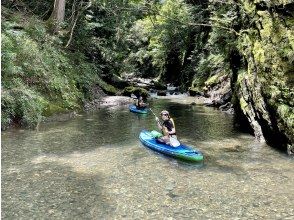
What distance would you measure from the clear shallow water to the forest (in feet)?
5.00

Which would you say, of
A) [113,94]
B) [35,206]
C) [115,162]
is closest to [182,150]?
[115,162]

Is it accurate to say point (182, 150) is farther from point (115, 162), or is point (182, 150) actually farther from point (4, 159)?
point (4, 159)

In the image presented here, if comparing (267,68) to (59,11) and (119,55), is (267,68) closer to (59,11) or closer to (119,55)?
(59,11)

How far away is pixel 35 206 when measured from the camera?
28.0ft

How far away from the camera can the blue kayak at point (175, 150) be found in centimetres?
1266

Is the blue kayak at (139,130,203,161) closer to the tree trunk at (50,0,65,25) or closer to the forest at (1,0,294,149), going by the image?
the forest at (1,0,294,149)

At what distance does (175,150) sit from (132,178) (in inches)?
108

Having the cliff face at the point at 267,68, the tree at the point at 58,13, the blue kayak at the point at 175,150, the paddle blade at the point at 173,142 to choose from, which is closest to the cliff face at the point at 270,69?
the cliff face at the point at 267,68

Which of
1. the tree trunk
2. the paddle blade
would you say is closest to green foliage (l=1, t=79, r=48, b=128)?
the paddle blade

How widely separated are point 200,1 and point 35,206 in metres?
40.4

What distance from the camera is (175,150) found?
13164mm

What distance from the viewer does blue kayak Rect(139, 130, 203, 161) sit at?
41.5ft

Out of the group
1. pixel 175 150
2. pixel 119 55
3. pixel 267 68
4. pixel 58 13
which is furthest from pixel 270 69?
pixel 119 55

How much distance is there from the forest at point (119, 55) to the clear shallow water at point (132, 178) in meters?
1.52
